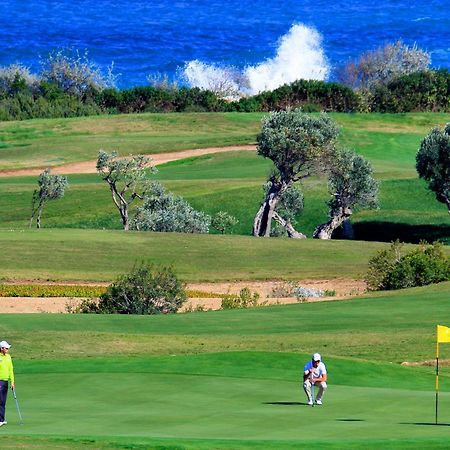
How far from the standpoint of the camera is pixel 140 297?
50.3 meters

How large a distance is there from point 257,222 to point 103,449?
179ft

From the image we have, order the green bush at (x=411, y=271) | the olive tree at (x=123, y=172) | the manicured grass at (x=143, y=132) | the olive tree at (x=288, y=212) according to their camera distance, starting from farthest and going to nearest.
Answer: the manicured grass at (x=143, y=132)
the olive tree at (x=288, y=212)
the olive tree at (x=123, y=172)
the green bush at (x=411, y=271)

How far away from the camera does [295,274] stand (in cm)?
6212

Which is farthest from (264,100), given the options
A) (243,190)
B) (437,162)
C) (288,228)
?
(288,228)

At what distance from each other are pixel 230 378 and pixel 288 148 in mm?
44459

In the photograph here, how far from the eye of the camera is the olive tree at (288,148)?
245ft

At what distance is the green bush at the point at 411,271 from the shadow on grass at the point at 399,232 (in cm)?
1777

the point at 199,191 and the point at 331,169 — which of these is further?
the point at 199,191

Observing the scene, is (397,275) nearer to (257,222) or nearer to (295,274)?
(295,274)

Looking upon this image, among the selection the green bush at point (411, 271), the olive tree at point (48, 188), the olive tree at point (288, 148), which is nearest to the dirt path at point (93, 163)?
the olive tree at point (48, 188)

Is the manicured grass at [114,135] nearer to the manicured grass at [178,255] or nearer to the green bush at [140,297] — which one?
the manicured grass at [178,255]

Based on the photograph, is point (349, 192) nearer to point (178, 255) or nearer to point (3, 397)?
point (178, 255)

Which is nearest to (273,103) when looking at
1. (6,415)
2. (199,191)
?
(199,191)

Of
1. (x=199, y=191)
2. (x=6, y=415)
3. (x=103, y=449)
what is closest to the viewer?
(x=103, y=449)
